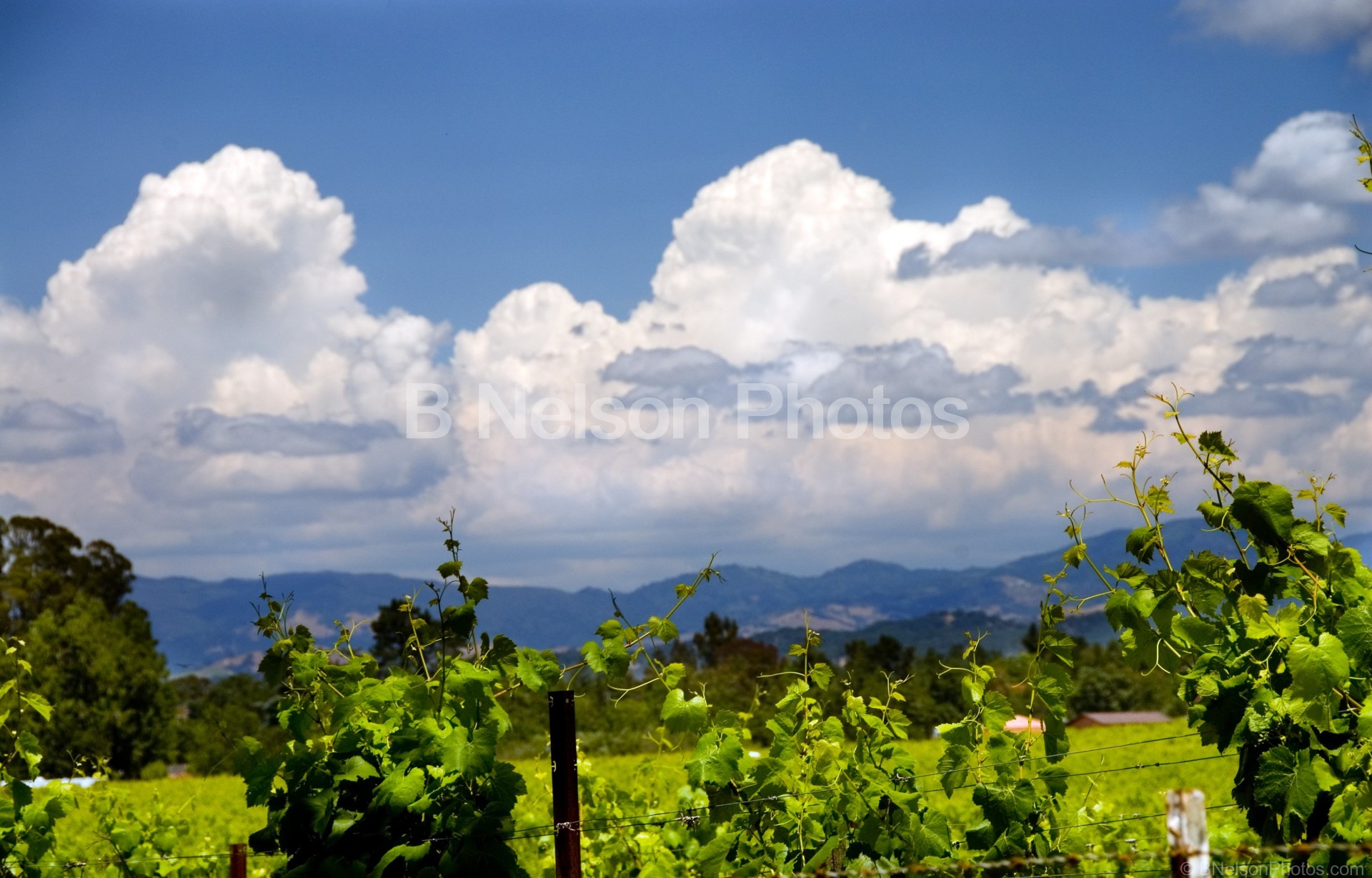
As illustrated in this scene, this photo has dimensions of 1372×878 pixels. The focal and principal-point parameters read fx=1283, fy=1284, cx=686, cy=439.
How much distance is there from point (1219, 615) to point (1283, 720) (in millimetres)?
458

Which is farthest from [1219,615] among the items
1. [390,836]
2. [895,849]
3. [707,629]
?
[707,629]

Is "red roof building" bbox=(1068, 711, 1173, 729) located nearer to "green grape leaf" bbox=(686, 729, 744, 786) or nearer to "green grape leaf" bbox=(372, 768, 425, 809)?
"green grape leaf" bbox=(686, 729, 744, 786)

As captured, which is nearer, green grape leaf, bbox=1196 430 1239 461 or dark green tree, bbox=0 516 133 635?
green grape leaf, bbox=1196 430 1239 461

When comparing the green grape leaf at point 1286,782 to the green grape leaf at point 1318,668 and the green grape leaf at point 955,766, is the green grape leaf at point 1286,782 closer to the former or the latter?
the green grape leaf at point 1318,668

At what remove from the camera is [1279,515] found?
4.52m

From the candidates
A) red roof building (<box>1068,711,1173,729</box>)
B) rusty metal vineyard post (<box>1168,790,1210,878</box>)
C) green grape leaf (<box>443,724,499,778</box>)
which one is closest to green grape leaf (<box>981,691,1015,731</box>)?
green grape leaf (<box>443,724,499,778</box>)

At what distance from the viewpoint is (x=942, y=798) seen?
56.6ft

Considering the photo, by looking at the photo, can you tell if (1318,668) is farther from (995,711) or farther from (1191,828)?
(1191,828)

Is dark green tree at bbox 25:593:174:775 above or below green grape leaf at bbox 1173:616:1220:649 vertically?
below

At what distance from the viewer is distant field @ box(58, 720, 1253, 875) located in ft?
21.6

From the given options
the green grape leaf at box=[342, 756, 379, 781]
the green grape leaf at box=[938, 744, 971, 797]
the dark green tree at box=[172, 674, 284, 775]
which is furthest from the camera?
the dark green tree at box=[172, 674, 284, 775]

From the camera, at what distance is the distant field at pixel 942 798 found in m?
6.57

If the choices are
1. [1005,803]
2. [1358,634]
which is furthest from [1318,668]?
[1005,803]

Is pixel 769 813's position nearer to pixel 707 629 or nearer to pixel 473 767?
pixel 473 767
